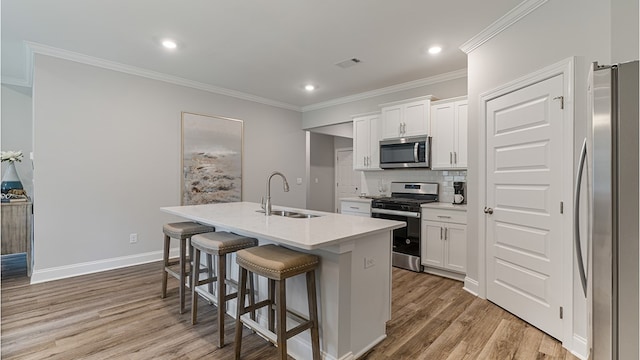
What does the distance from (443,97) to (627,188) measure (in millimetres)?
3390

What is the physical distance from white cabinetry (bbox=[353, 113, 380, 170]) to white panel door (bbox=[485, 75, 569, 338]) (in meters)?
1.98

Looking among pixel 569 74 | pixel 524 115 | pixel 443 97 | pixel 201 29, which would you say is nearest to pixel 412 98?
pixel 443 97

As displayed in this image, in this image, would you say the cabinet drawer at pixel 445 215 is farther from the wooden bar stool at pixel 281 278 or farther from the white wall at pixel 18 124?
the white wall at pixel 18 124

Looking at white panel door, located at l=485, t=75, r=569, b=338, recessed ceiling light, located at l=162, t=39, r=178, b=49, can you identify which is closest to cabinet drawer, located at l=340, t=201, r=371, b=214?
white panel door, located at l=485, t=75, r=569, b=338

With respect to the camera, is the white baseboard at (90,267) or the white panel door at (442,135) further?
the white panel door at (442,135)

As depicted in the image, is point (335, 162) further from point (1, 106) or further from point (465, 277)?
point (1, 106)

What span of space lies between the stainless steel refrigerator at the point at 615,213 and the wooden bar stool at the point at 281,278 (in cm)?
130

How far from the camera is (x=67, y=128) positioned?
346 cm

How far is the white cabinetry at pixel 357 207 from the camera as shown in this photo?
4.34 meters

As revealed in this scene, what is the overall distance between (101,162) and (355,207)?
3485 mm

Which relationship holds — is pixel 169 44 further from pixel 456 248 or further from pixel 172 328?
pixel 456 248

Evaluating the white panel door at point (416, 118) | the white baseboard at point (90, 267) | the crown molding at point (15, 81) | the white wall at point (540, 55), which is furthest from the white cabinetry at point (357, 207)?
the crown molding at point (15, 81)

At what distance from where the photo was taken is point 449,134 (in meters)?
3.82

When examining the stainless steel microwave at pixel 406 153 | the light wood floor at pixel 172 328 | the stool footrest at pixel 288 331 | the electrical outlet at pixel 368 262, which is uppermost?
the stainless steel microwave at pixel 406 153
